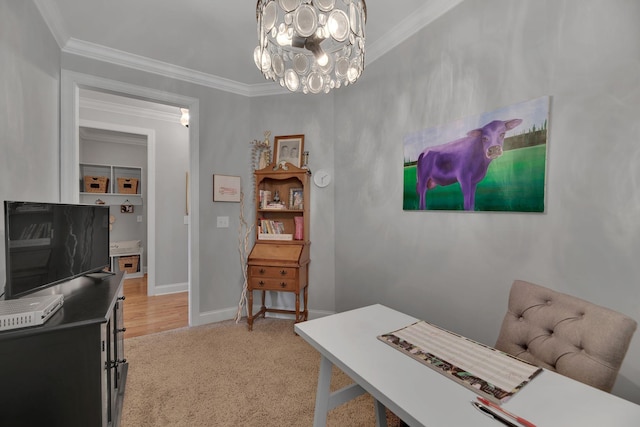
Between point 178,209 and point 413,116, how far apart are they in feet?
12.2

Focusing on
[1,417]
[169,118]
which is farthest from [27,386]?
[169,118]

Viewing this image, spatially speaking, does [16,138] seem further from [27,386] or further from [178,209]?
[178,209]

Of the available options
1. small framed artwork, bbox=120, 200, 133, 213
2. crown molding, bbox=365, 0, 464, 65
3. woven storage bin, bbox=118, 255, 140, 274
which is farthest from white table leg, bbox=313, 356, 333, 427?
small framed artwork, bbox=120, 200, 133, 213

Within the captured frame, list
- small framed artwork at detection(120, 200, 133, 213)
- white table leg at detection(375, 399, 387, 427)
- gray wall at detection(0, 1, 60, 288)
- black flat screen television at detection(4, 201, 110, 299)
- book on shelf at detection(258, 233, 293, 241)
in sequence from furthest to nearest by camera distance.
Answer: small framed artwork at detection(120, 200, 133, 213) → book on shelf at detection(258, 233, 293, 241) → gray wall at detection(0, 1, 60, 288) → white table leg at detection(375, 399, 387, 427) → black flat screen television at detection(4, 201, 110, 299)

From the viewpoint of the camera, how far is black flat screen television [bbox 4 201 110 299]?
3.96 feet

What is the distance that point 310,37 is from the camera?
1258 mm

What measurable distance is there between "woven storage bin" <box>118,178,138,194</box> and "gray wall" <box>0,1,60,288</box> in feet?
9.82

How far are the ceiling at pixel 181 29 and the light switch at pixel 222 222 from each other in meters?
1.50

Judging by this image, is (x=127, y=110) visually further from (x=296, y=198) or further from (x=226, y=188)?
(x=296, y=198)

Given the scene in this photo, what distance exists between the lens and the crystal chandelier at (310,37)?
1083 millimetres

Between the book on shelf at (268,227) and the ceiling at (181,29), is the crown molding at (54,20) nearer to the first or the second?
the ceiling at (181,29)

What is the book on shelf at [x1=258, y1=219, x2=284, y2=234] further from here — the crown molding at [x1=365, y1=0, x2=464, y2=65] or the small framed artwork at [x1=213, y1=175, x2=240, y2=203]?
the crown molding at [x1=365, y1=0, x2=464, y2=65]

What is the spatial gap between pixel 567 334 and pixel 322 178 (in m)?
2.41

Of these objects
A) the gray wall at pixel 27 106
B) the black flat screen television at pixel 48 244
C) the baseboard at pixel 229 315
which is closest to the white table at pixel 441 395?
the black flat screen television at pixel 48 244
